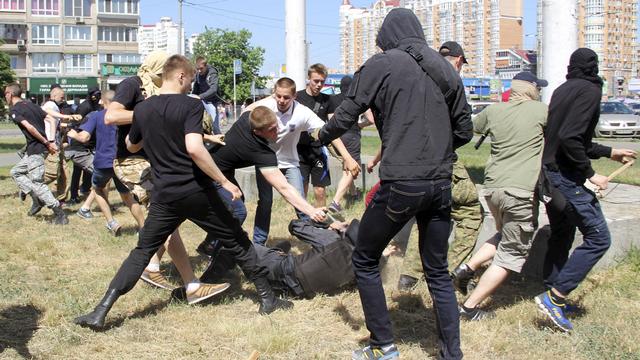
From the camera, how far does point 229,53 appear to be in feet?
248

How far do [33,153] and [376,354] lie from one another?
658 centimetres

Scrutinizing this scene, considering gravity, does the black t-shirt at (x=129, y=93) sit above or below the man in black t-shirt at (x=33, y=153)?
above

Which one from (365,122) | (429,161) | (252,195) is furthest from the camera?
(252,195)

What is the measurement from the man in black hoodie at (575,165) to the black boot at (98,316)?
288cm

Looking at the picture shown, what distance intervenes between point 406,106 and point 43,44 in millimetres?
87022

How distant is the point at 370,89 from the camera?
148 inches

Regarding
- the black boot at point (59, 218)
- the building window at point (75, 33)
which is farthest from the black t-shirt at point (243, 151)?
the building window at point (75, 33)

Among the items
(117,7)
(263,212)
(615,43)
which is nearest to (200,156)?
(263,212)

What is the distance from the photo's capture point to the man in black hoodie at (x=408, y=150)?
3676mm

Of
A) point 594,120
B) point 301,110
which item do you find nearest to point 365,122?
A: point 301,110

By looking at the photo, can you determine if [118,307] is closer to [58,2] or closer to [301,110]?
[301,110]

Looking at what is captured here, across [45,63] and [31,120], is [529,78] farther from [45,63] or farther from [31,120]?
[45,63]

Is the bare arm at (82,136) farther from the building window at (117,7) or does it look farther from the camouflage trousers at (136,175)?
the building window at (117,7)

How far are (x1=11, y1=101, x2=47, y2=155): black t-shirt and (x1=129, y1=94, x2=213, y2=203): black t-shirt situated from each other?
15.9ft
